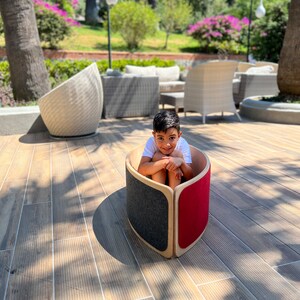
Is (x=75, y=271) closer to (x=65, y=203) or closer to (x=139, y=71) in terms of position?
(x=65, y=203)

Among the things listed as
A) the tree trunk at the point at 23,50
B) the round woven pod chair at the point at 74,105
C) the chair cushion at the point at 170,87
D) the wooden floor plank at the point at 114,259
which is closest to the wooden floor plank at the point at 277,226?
the wooden floor plank at the point at 114,259

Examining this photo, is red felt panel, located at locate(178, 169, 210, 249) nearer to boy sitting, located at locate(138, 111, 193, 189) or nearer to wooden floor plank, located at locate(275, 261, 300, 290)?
boy sitting, located at locate(138, 111, 193, 189)

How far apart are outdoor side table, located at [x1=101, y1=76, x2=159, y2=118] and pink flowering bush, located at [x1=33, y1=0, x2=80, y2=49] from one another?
854 centimetres

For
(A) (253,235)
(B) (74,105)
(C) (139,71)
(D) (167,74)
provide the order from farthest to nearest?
(D) (167,74) < (C) (139,71) < (B) (74,105) < (A) (253,235)

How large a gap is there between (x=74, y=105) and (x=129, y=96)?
6.33 feet

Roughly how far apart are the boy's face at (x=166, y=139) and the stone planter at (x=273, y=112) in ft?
13.9

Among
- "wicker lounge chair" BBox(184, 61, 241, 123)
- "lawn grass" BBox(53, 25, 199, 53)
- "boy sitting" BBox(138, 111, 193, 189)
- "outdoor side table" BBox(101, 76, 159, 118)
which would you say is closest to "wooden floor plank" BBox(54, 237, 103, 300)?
"boy sitting" BBox(138, 111, 193, 189)

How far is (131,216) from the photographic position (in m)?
2.10

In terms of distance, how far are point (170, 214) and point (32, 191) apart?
5.30ft

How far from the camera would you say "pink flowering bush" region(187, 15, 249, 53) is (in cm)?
1614

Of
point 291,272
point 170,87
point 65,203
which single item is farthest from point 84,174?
point 170,87

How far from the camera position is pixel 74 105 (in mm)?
4363

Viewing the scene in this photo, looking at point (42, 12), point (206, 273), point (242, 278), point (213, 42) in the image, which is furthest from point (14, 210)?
point (213, 42)

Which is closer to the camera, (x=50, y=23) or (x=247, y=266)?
(x=247, y=266)
